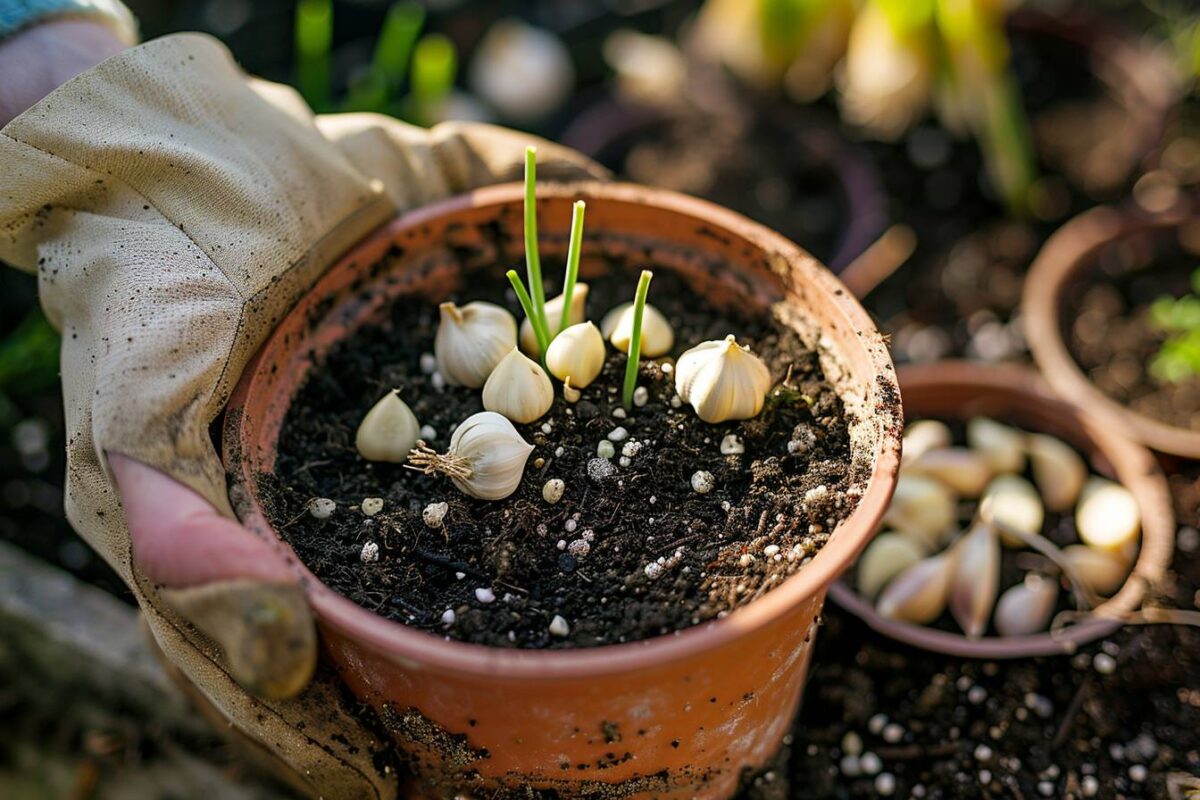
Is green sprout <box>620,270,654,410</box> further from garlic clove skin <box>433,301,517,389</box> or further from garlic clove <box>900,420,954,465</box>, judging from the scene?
garlic clove <box>900,420,954,465</box>

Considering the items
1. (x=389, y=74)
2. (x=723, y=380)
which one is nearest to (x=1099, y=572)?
(x=723, y=380)

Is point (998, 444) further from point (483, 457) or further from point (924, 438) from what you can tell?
point (483, 457)

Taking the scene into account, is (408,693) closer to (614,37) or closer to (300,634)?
(300,634)

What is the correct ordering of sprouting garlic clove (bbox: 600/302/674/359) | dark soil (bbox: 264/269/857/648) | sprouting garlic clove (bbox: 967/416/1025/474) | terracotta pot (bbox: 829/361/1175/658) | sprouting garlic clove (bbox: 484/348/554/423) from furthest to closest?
sprouting garlic clove (bbox: 967/416/1025/474), terracotta pot (bbox: 829/361/1175/658), sprouting garlic clove (bbox: 600/302/674/359), sprouting garlic clove (bbox: 484/348/554/423), dark soil (bbox: 264/269/857/648)

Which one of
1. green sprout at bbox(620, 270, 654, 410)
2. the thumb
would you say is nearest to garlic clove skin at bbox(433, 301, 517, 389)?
green sprout at bbox(620, 270, 654, 410)

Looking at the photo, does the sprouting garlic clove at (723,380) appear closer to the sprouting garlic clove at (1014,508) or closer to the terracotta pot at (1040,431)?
the terracotta pot at (1040,431)

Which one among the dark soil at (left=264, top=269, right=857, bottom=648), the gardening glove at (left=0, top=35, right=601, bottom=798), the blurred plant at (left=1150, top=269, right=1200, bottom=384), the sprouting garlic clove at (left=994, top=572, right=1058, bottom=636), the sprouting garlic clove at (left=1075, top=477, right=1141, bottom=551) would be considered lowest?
the sprouting garlic clove at (left=994, top=572, right=1058, bottom=636)

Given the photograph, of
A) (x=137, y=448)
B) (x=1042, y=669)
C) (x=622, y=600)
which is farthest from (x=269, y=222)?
(x=1042, y=669)
